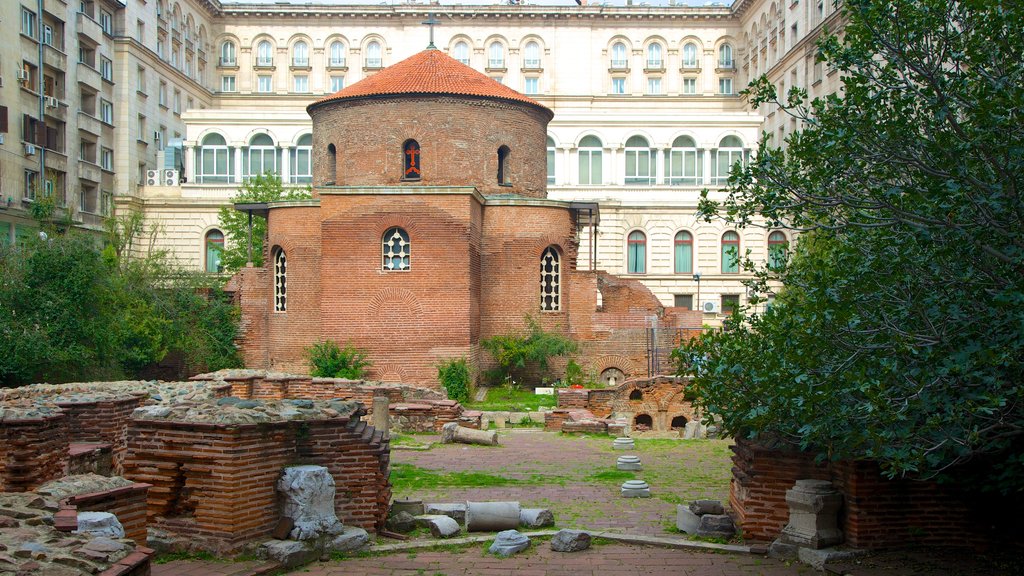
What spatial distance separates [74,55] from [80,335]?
22.1 metres

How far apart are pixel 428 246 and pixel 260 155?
79.2 ft

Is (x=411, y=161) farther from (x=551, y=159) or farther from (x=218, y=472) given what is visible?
(x=218, y=472)

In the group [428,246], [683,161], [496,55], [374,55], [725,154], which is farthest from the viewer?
[374,55]

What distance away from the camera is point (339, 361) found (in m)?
23.4

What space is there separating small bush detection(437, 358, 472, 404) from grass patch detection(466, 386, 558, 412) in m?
0.35

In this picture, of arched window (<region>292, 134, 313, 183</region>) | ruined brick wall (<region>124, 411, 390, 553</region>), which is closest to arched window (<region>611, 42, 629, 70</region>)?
arched window (<region>292, 134, 313, 183</region>)

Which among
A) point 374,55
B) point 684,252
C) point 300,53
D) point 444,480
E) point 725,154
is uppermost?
point 300,53

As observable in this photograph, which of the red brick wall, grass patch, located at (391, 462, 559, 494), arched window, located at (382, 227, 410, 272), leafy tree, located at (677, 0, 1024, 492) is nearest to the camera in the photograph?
leafy tree, located at (677, 0, 1024, 492)

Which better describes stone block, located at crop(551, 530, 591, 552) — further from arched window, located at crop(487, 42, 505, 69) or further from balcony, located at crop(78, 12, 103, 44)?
arched window, located at crop(487, 42, 505, 69)

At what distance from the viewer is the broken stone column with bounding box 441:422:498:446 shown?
17125mm

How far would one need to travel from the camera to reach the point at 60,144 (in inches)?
1474

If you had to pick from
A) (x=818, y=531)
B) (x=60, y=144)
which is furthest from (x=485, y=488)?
(x=60, y=144)

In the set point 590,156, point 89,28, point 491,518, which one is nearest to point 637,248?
point 590,156

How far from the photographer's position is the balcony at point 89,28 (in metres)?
39.2
